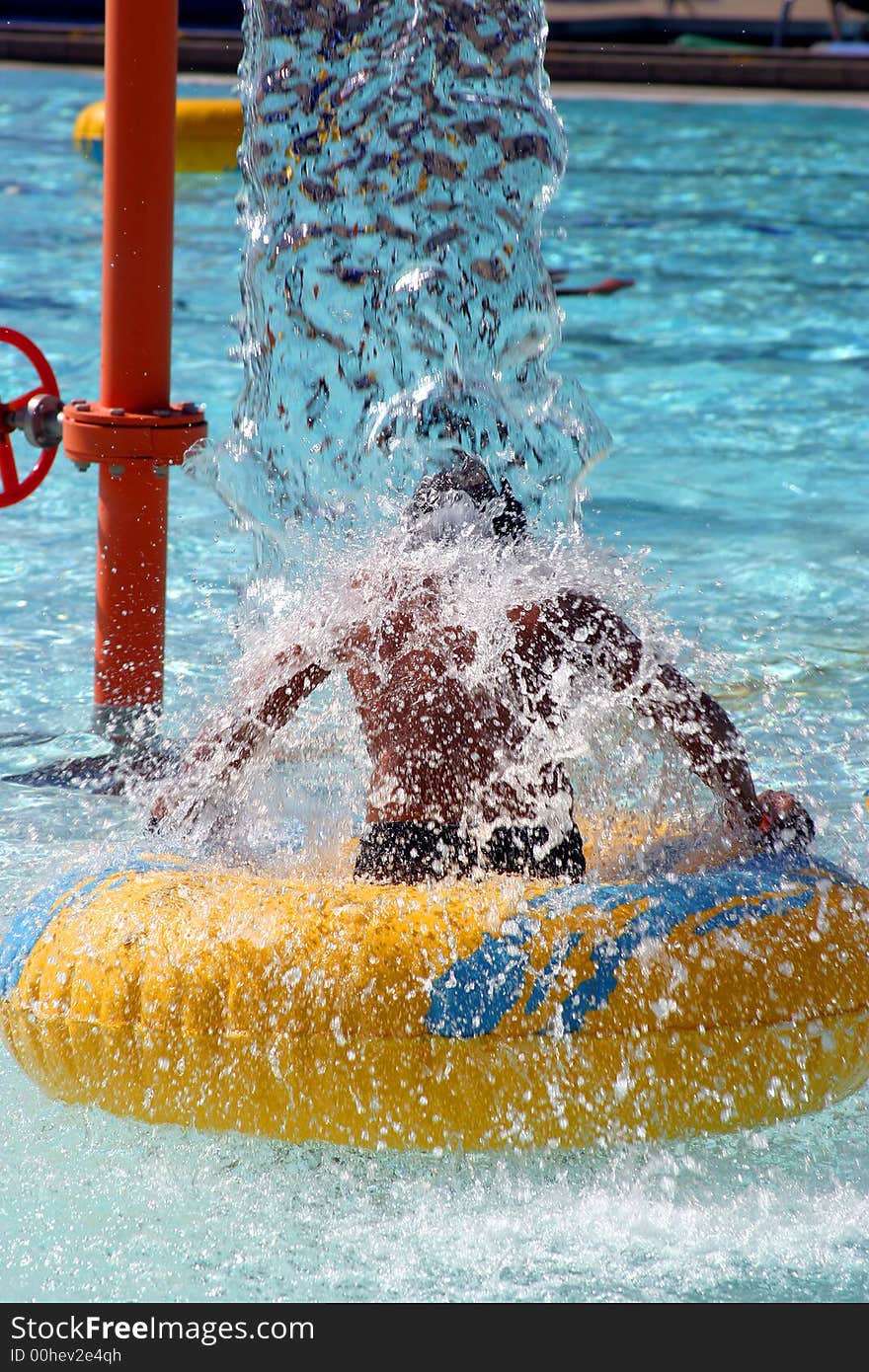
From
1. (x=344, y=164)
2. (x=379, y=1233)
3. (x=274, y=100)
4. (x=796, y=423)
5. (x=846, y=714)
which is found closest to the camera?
(x=379, y=1233)

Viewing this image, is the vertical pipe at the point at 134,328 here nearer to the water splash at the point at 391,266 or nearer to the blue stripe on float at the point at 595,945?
the water splash at the point at 391,266

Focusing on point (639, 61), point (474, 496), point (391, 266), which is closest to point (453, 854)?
point (474, 496)

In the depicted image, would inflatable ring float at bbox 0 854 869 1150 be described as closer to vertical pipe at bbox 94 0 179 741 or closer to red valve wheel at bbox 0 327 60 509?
vertical pipe at bbox 94 0 179 741

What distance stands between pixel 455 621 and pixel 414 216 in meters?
2.95

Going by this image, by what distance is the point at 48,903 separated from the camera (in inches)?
104

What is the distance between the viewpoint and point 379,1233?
2.28 metres

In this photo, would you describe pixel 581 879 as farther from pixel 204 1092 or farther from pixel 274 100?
pixel 274 100

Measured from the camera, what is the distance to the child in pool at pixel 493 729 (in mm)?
2588

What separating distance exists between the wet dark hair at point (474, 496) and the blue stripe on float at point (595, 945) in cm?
65

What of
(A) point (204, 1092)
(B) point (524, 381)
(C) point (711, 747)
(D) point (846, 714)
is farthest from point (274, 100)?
(A) point (204, 1092)

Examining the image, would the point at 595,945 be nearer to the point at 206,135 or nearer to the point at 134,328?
the point at 134,328

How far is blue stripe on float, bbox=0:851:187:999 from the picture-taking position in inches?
102

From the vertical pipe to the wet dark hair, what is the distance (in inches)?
49.2

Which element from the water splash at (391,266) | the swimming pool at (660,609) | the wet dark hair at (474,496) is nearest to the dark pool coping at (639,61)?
the swimming pool at (660,609)
